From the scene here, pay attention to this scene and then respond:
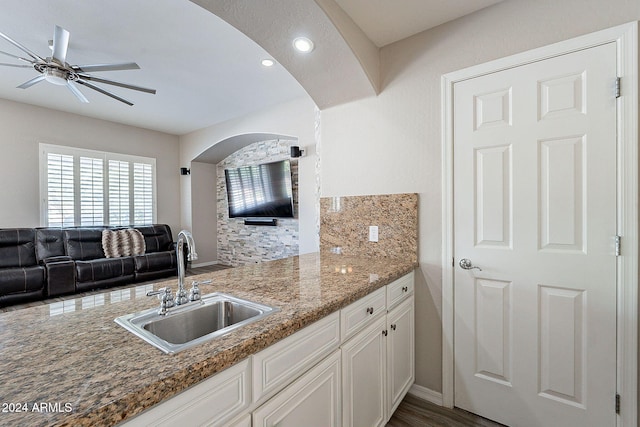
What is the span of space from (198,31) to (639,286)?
3.51 meters

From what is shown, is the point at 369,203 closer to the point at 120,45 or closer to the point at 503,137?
the point at 503,137

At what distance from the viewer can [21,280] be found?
3686mm

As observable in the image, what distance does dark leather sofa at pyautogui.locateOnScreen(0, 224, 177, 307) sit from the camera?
373cm

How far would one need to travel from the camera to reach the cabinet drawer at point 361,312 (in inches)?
50.5

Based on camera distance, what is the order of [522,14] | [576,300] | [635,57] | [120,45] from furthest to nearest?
[120,45] < [522,14] < [576,300] < [635,57]

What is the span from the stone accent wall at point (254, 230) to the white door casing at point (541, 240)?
3099 mm

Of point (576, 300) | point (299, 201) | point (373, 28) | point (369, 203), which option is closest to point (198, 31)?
point (373, 28)

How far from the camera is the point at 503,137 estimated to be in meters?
1.68

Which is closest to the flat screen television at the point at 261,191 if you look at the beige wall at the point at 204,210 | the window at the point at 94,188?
the beige wall at the point at 204,210

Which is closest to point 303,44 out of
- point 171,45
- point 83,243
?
point 171,45

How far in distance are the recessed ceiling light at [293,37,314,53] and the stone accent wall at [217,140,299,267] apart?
8.87 ft

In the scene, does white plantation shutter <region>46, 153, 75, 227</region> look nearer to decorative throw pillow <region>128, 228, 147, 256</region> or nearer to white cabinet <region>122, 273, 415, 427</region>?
decorative throw pillow <region>128, 228, 147, 256</region>

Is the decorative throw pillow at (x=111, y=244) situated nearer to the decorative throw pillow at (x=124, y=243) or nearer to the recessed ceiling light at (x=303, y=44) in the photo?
the decorative throw pillow at (x=124, y=243)

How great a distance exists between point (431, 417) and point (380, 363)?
639mm
